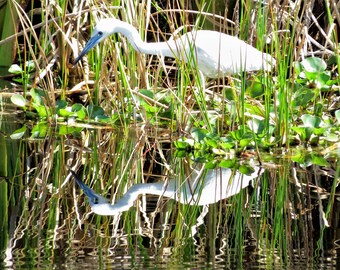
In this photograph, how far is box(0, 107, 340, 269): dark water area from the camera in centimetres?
256

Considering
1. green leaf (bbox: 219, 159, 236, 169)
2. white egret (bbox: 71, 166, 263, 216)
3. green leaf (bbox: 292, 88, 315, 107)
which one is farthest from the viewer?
green leaf (bbox: 292, 88, 315, 107)

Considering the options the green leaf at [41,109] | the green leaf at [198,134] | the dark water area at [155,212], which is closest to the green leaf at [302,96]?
the dark water area at [155,212]

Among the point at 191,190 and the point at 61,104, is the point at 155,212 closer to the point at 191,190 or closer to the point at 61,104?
the point at 191,190

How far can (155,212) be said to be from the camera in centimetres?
323

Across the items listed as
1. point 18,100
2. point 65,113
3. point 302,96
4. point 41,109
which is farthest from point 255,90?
point 18,100

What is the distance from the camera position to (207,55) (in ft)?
16.3

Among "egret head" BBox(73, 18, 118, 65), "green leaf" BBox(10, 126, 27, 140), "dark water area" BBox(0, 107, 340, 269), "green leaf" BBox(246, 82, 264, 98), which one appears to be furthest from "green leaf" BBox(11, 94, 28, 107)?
"green leaf" BBox(246, 82, 264, 98)

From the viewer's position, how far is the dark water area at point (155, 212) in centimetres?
256

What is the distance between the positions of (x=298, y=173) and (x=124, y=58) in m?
1.81

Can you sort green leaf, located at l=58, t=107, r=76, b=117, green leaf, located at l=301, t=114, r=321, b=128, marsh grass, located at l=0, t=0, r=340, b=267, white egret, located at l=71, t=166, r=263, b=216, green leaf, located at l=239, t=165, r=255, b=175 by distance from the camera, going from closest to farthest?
marsh grass, located at l=0, t=0, r=340, b=267 < white egret, located at l=71, t=166, r=263, b=216 < green leaf, located at l=239, t=165, r=255, b=175 < green leaf, located at l=301, t=114, r=321, b=128 < green leaf, located at l=58, t=107, r=76, b=117

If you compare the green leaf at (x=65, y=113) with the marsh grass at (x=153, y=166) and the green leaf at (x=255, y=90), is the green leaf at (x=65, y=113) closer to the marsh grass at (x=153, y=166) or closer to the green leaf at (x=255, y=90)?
the marsh grass at (x=153, y=166)

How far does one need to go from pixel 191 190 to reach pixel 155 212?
0.43 metres

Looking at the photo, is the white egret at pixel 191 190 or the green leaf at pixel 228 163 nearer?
the white egret at pixel 191 190

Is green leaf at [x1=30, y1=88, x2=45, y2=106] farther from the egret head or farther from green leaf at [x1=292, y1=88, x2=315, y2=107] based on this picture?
green leaf at [x1=292, y1=88, x2=315, y2=107]
